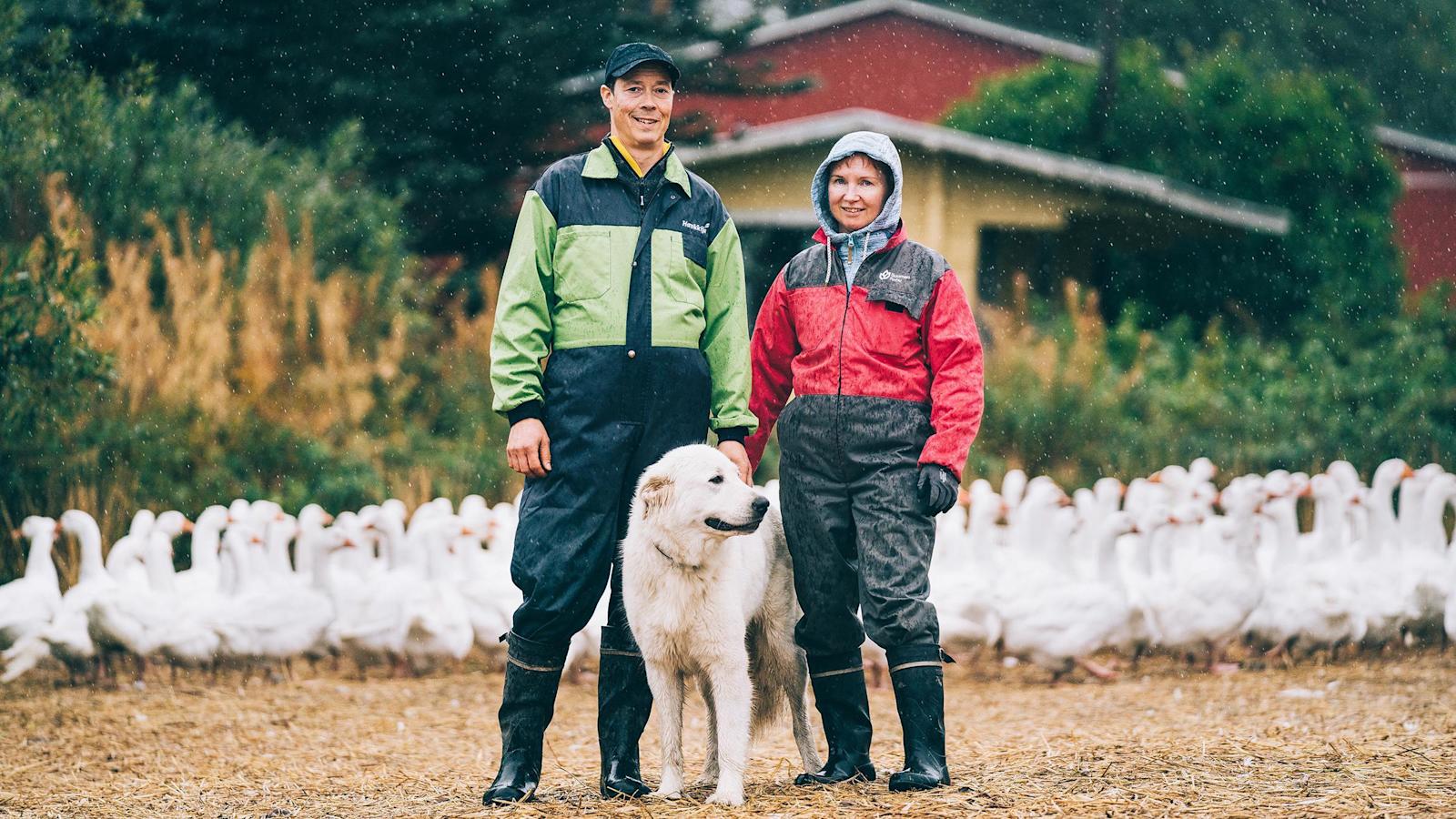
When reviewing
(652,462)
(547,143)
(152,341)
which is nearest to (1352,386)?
(547,143)

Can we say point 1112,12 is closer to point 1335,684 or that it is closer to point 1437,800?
point 1335,684

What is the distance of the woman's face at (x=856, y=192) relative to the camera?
4.98 m

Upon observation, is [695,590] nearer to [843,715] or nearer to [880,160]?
[843,715]

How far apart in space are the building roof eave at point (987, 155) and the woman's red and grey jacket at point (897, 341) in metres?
11.0

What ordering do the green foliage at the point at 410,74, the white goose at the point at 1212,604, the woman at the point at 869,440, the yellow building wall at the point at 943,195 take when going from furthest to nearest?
the yellow building wall at the point at 943,195 < the green foliage at the point at 410,74 < the white goose at the point at 1212,604 < the woman at the point at 869,440

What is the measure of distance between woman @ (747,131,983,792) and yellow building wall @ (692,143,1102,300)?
39.8 feet

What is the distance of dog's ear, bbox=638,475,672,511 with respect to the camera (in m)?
4.51

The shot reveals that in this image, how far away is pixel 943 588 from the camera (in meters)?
8.13

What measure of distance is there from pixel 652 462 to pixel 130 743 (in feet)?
10.5

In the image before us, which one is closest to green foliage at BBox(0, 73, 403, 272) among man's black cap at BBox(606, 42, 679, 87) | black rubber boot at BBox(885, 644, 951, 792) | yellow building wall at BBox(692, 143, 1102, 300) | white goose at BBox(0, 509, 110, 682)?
white goose at BBox(0, 509, 110, 682)

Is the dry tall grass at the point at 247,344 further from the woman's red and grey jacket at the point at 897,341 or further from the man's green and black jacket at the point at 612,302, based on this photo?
the woman's red and grey jacket at the point at 897,341

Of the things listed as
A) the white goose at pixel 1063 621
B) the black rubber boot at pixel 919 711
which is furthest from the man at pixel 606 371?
the white goose at pixel 1063 621

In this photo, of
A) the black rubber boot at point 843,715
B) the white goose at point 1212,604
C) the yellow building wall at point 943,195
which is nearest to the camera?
the black rubber boot at point 843,715

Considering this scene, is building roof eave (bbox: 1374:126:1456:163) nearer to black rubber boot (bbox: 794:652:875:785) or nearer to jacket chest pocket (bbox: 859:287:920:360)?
jacket chest pocket (bbox: 859:287:920:360)
